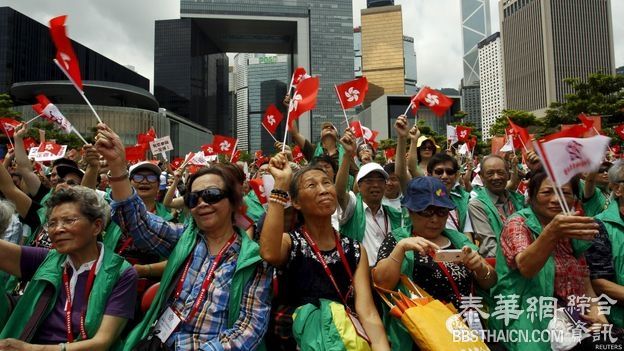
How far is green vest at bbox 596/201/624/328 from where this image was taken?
2791mm

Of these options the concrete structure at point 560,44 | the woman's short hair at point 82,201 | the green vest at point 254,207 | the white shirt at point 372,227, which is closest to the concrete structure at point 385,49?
the concrete structure at point 560,44

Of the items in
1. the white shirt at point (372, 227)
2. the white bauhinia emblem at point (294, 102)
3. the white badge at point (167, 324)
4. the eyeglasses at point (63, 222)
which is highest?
the white bauhinia emblem at point (294, 102)

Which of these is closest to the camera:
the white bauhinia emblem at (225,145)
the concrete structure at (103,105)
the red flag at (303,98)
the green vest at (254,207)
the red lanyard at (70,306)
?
the red lanyard at (70,306)

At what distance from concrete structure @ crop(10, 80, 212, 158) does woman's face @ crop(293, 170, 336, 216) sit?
159ft

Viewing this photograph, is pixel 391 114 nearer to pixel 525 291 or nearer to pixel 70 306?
pixel 525 291

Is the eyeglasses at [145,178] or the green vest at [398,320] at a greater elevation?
the eyeglasses at [145,178]

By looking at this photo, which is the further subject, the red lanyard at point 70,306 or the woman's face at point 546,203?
the woman's face at point 546,203

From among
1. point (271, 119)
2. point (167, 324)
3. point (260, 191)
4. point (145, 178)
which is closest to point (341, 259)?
point (167, 324)

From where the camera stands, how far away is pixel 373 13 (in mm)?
117938

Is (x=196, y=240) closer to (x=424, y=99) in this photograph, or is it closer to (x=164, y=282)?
(x=164, y=282)

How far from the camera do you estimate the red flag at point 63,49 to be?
316cm

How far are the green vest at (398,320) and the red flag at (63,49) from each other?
2.64 meters

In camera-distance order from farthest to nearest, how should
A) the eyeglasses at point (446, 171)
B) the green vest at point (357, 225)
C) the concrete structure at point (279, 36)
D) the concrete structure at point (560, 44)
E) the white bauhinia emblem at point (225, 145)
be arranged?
the concrete structure at point (560, 44), the concrete structure at point (279, 36), the white bauhinia emblem at point (225, 145), the eyeglasses at point (446, 171), the green vest at point (357, 225)

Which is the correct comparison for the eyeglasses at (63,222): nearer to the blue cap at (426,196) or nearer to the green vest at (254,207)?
the green vest at (254,207)
